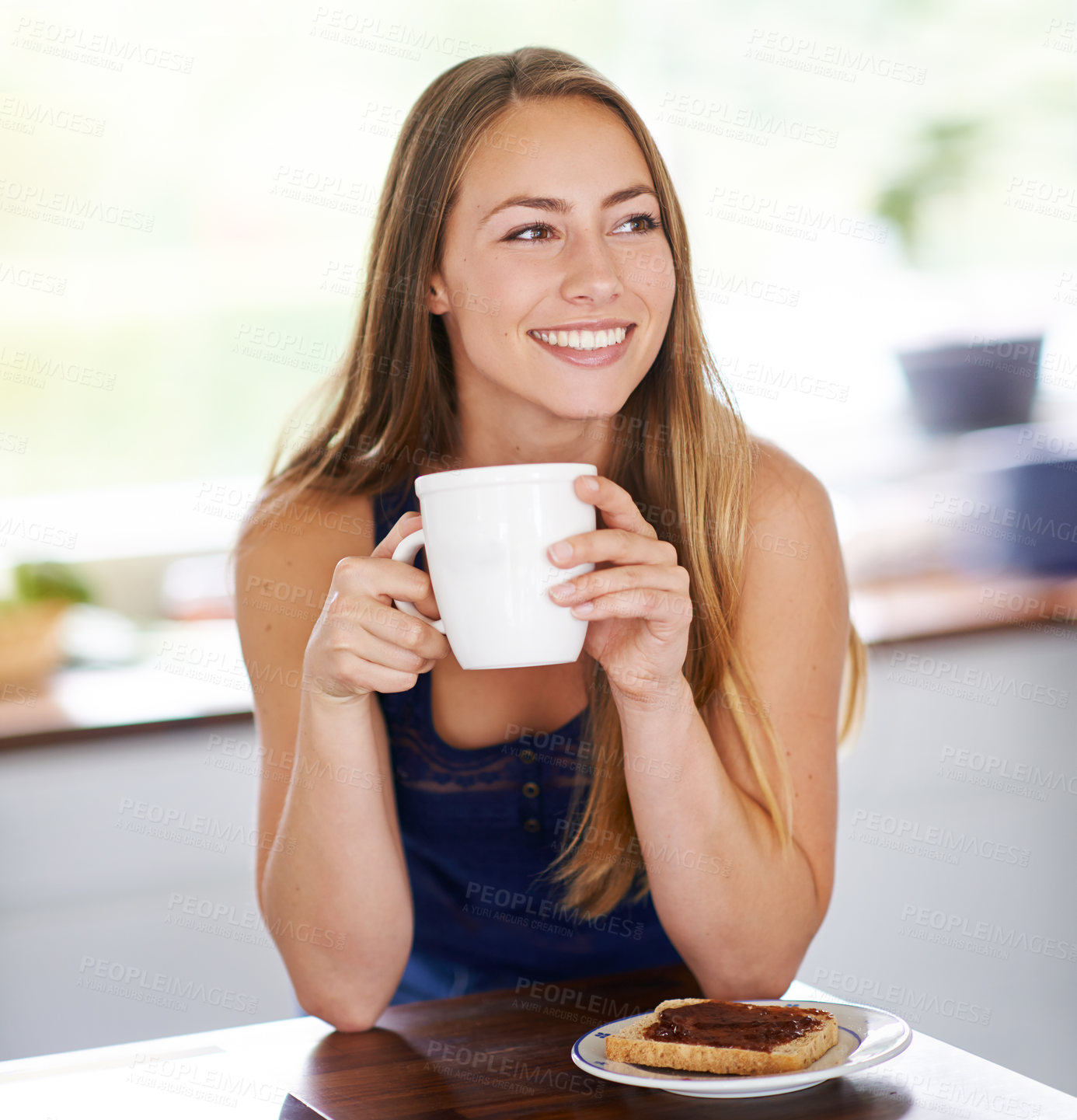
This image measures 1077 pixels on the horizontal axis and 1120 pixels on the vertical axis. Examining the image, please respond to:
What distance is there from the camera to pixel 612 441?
4.49 ft

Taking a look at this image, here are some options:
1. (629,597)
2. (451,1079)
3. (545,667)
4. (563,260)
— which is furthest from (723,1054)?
(563,260)

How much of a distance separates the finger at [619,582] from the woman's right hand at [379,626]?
12cm

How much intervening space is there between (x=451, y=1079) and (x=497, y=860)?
458mm

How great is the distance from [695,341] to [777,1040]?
0.77m

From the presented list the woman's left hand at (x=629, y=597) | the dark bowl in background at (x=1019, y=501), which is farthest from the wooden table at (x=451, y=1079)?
the dark bowl in background at (x=1019, y=501)

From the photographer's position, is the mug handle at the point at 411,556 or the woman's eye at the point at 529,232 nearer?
the mug handle at the point at 411,556

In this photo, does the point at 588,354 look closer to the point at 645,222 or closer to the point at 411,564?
the point at 645,222

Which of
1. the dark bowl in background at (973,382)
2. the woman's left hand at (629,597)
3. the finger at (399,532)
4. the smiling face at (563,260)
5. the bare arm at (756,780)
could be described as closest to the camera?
the woman's left hand at (629,597)

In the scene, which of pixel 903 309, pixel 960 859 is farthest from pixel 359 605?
pixel 903 309

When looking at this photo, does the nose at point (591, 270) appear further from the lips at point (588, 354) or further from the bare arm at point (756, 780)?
the bare arm at point (756, 780)

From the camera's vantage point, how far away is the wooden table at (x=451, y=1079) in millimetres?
742

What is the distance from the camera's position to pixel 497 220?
1195 millimetres

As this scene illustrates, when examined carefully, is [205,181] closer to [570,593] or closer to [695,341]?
[695,341]

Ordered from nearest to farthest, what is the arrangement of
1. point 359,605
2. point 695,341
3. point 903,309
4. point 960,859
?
point 359,605, point 695,341, point 960,859, point 903,309
